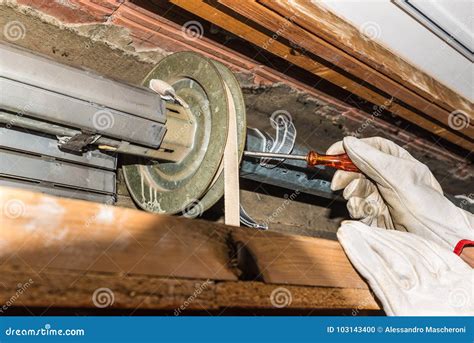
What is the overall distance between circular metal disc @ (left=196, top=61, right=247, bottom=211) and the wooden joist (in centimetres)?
36

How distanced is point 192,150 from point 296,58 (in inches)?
29.9

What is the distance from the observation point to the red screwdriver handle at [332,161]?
1.63 meters

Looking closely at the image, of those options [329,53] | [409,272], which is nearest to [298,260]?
[409,272]

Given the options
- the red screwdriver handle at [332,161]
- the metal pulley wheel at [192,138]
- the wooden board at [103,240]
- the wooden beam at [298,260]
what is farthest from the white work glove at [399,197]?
the wooden board at [103,240]

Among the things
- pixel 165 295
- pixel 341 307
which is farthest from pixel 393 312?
pixel 165 295

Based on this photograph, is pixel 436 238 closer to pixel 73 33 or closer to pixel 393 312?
pixel 393 312

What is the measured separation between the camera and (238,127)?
4.35ft

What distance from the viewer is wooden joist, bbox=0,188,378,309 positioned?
28.5 inches

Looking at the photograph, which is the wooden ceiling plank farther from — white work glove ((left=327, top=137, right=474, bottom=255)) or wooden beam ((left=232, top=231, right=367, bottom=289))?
wooden beam ((left=232, top=231, right=367, bottom=289))

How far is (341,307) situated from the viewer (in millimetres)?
1137

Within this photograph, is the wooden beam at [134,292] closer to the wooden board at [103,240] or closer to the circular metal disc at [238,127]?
the wooden board at [103,240]

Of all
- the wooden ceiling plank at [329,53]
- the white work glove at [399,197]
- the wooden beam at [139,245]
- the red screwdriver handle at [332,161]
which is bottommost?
the wooden beam at [139,245]

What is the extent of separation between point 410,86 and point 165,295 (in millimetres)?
1759

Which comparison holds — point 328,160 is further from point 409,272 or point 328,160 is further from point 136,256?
point 136,256
